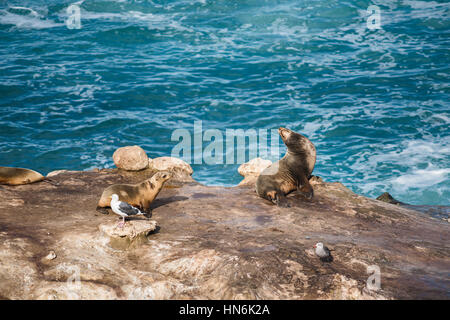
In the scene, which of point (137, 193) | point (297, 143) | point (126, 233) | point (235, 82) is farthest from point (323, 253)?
point (235, 82)

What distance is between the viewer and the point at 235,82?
787 inches

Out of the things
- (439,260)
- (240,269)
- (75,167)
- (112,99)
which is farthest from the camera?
(112,99)

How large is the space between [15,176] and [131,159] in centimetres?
232

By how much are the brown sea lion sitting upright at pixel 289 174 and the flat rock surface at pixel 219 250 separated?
24cm

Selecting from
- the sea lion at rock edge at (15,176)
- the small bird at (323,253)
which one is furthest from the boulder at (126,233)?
the sea lion at rock edge at (15,176)

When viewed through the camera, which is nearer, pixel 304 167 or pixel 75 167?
pixel 304 167

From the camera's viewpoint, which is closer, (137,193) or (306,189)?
(137,193)

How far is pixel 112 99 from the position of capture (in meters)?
18.8

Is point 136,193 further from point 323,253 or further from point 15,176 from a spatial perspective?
point 323,253

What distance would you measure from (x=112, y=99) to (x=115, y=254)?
13891mm

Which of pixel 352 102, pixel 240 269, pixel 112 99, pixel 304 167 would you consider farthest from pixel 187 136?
pixel 240 269

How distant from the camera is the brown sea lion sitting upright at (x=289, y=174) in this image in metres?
8.53

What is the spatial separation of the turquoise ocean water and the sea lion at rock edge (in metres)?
6.28
